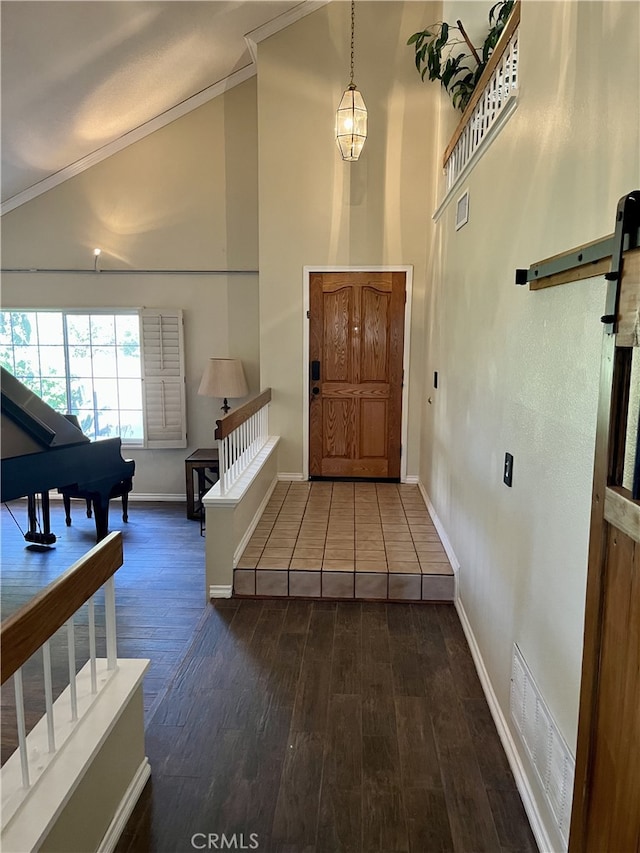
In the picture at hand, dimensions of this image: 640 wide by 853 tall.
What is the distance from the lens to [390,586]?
3305 millimetres

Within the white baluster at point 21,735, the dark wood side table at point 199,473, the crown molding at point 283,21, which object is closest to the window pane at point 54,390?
the dark wood side table at point 199,473

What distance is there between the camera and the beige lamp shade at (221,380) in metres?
5.46

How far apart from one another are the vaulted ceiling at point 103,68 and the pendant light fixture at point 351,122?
1276 millimetres

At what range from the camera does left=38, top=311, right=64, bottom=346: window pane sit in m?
5.90

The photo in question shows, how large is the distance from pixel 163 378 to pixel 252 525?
2641 mm

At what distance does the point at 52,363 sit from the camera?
5977 mm

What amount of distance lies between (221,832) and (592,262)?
2.01 m

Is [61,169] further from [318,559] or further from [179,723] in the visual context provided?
[179,723]

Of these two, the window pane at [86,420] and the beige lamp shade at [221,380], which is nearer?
the beige lamp shade at [221,380]

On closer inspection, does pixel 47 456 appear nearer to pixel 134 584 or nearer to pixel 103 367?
pixel 134 584

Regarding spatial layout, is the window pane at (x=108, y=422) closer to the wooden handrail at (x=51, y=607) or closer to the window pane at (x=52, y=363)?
the window pane at (x=52, y=363)

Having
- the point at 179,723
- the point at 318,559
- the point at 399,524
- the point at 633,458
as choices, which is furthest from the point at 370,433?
the point at 633,458

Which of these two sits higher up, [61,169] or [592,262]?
[61,169]

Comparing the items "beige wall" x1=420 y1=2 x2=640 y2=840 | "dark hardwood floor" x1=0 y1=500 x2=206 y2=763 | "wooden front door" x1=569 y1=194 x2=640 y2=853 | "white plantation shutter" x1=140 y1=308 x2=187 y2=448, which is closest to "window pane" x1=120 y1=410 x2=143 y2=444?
"white plantation shutter" x1=140 y1=308 x2=187 y2=448
